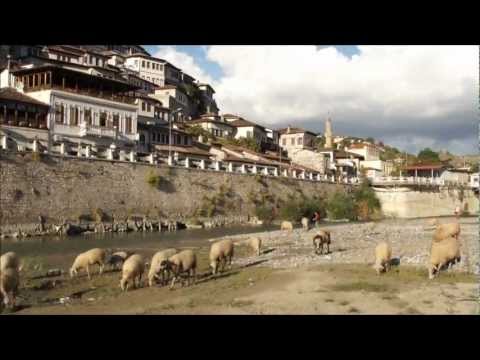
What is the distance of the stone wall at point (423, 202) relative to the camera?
60312 millimetres

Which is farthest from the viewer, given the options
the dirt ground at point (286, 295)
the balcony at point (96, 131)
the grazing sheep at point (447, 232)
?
the balcony at point (96, 131)

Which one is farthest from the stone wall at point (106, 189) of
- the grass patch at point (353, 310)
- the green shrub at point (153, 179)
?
the grass patch at point (353, 310)

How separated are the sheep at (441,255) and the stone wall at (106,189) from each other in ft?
77.1

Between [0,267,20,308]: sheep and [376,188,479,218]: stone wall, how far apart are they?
5377cm

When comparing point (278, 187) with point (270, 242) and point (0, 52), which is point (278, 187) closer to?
point (270, 242)

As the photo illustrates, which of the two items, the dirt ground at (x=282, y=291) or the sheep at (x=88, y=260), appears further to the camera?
the sheep at (x=88, y=260)

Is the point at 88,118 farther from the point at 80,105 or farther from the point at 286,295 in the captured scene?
the point at 286,295

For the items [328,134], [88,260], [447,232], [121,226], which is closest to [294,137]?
[328,134]

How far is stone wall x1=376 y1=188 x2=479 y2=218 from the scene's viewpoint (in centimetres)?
6031

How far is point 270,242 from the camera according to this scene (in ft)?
80.0

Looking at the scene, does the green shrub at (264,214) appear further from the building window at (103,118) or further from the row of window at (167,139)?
the building window at (103,118)

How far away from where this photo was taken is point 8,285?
10.9 m

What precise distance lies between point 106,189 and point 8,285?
79.6 ft
